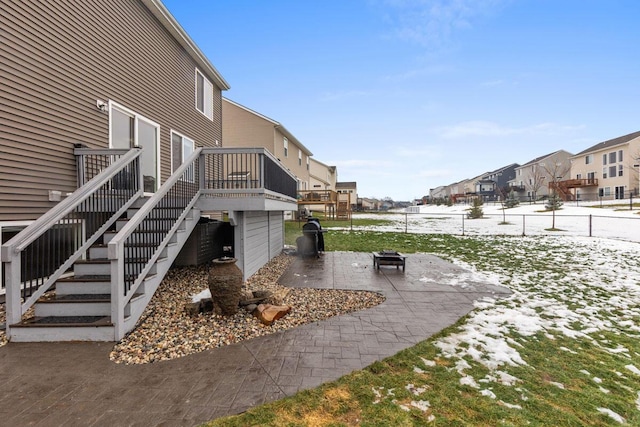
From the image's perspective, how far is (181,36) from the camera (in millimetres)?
9234

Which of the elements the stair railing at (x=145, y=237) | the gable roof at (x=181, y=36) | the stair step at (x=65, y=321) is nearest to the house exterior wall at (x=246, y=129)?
the gable roof at (x=181, y=36)

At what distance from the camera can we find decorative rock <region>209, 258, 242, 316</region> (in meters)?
4.27

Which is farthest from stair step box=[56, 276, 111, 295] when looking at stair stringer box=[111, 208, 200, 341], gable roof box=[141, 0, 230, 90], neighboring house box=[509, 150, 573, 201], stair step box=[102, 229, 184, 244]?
neighboring house box=[509, 150, 573, 201]

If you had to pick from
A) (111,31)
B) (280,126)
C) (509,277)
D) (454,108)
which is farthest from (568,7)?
(111,31)

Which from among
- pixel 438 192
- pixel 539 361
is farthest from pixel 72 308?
pixel 438 192

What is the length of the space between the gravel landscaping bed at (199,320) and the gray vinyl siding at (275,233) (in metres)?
2.83

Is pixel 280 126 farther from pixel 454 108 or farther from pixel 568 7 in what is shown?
pixel 568 7

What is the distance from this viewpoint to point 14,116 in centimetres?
477

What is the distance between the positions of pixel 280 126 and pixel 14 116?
17465 millimetres

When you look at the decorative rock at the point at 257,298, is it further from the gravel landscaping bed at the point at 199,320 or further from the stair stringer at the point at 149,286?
the stair stringer at the point at 149,286

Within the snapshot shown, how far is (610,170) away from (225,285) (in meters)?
48.7

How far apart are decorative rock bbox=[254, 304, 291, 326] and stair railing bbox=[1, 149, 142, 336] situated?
271 cm

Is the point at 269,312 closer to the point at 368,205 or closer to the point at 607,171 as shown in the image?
the point at 607,171

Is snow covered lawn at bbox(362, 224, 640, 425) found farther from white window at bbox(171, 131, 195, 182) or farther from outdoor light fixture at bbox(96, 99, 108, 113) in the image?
white window at bbox(171, 131, 195, 182)
